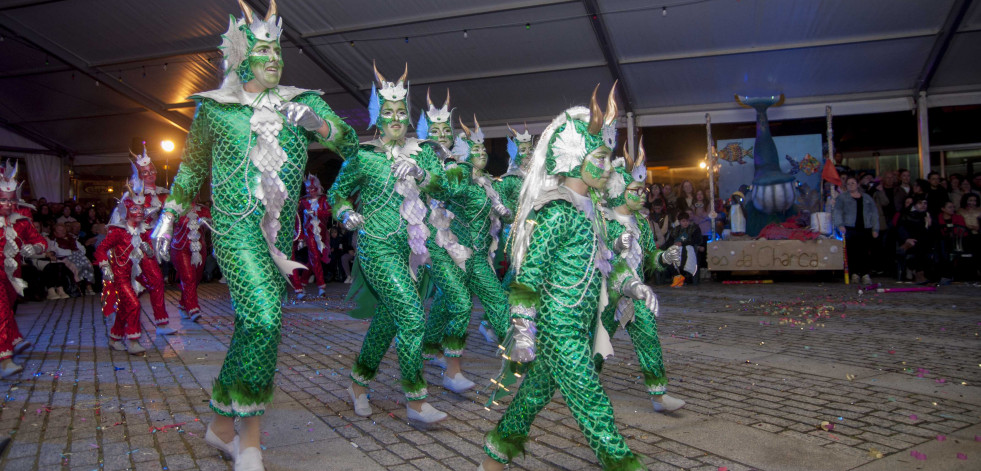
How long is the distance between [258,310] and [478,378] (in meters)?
2.65

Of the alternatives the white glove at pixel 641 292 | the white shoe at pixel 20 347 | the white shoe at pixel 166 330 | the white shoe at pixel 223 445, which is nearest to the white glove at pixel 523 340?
the white glove at pixel 641 292

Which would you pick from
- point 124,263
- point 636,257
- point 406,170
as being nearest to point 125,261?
point 124,263

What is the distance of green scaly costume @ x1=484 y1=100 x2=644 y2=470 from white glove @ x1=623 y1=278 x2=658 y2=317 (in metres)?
0.13

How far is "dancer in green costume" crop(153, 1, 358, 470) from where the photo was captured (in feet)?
11.7

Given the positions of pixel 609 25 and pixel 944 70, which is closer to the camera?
pixel 609 25

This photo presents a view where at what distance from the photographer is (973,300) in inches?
382

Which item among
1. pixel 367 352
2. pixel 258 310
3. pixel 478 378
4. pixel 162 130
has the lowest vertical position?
pixel 478 378

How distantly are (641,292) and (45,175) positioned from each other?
22.4 m

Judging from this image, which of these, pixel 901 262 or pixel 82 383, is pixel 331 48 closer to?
pixel 82 383

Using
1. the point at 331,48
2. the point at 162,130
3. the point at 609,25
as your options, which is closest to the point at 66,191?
the point at 162,130

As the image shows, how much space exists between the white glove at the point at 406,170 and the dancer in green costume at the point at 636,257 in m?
1.27

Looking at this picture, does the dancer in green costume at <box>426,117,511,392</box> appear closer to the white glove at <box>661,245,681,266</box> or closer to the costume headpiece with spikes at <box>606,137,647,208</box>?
the costume headpiece with spikes at <box>606,137,647,208</box>

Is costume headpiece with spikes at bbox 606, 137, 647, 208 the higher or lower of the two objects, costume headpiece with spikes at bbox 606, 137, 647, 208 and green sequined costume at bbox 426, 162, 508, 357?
the higher

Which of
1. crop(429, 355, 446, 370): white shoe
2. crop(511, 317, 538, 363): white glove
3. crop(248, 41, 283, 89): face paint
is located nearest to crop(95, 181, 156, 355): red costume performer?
crop(429, 355, 446, 370): white shoe
